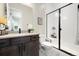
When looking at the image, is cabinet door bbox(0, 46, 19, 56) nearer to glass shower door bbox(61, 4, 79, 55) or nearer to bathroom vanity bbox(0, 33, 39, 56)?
bathroom vanity bbox(0, 33, 39, 56)

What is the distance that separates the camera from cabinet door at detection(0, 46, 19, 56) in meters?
1.47

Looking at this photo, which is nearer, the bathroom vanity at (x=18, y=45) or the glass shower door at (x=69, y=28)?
the bathroom vanity at (x=18, y=45)

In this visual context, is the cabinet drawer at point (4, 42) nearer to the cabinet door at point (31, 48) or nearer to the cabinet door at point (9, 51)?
the cabinet door at point (9, 51)

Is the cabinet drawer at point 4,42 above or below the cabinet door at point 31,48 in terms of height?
above

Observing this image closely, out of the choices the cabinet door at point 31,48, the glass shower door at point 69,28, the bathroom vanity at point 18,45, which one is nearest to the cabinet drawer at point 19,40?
the bathroom vanity at point 18,45

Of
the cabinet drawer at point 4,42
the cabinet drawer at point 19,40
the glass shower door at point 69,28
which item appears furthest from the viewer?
the glass shower door at point 69,28

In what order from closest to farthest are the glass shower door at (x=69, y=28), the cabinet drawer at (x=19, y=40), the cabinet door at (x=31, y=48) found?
the cabinet drawer at (x=19, y=40) < the cabinet door at (x=31, y=48) < the glass shower door at (x=69, y=28)

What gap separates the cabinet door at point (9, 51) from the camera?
1466mm

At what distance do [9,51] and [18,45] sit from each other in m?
0.21

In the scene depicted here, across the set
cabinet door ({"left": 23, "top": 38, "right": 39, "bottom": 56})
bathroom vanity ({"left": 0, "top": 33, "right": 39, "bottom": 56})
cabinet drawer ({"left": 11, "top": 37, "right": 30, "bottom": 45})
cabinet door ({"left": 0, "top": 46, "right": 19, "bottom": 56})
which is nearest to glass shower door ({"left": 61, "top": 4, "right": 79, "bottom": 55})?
cabinet door ({"left": 23, "top": 38, "right": 39, "bottom": 56})

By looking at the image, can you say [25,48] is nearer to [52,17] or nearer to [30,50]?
[30,50]

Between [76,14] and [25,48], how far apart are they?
2.40m

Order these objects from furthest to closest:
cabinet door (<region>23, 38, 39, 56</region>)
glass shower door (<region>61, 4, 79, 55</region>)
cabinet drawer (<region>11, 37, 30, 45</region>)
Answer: glass shower door (<region>61, 4, 79, 55</region>), cabinet door (<region>23, 38, 39, 56</region>), cabinet drawer (<region>11, 37, 30, 45</region>)

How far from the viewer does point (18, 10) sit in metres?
2.36
